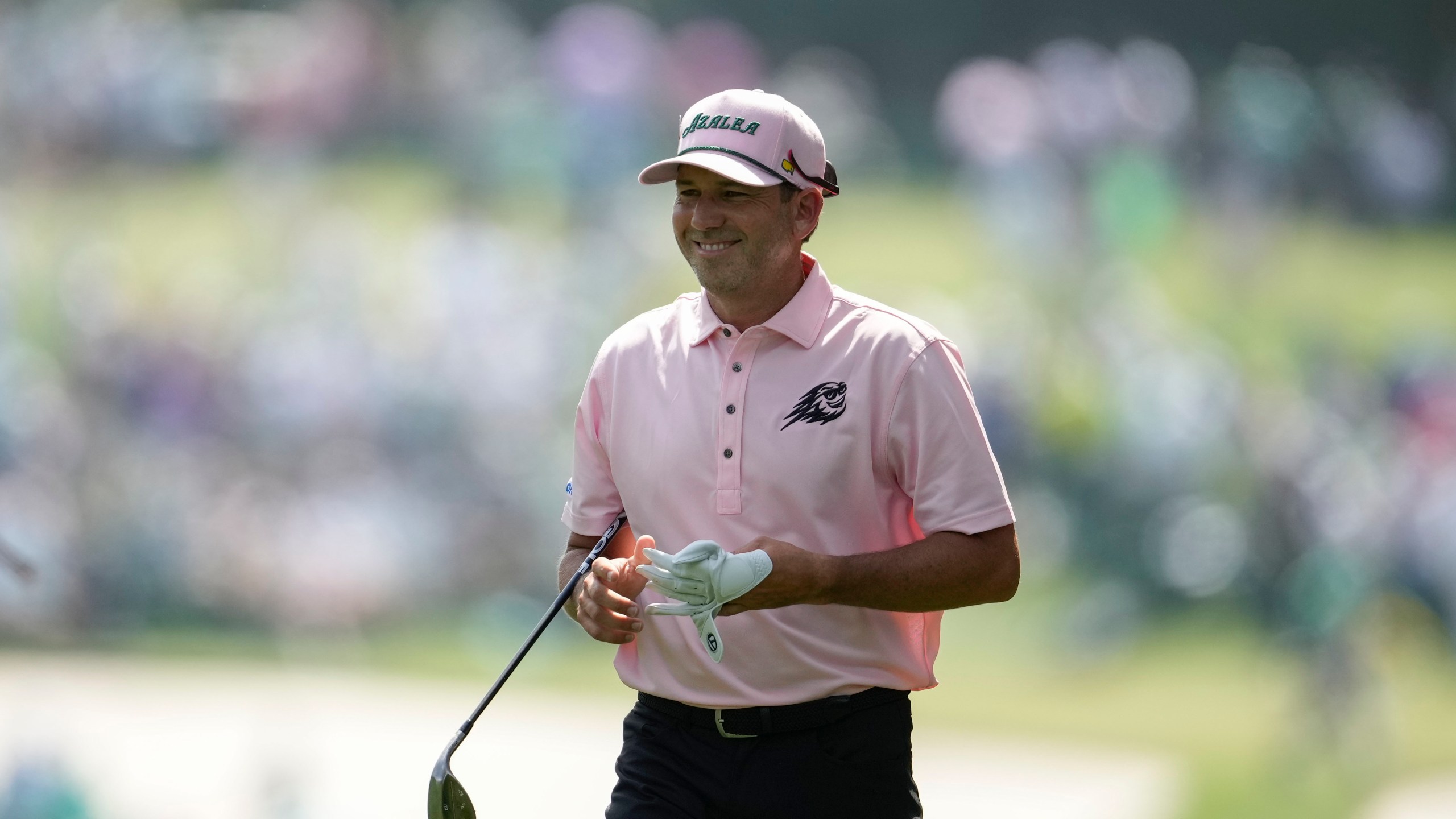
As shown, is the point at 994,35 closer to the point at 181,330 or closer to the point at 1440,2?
the point at 1440,2

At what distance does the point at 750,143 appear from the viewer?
2100 millimetres

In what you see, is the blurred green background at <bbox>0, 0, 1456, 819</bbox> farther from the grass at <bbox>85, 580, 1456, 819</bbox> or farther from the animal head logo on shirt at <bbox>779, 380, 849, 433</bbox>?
the animal head logo on shirt at <bbox>779, 380, 849, 433</bbox>

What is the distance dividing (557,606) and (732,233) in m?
0.56

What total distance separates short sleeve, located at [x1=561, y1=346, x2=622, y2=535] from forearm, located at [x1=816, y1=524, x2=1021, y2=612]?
1.41 ft

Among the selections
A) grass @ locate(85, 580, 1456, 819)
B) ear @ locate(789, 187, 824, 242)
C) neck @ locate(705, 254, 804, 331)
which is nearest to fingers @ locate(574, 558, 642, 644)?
neck @ locate(705, 254, 804, 331)

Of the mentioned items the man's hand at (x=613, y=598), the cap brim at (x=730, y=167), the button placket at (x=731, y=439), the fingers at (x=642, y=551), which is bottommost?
the man's hand at (x=613, y=598)

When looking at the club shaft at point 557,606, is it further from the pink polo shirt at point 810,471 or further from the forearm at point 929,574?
the forearm at point 929,574

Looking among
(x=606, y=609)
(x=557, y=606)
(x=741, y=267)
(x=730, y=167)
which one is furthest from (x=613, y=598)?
(x=730, y=167)

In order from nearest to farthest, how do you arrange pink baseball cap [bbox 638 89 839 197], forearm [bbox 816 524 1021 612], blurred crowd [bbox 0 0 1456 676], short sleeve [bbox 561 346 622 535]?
forearm [bbox 816 524 1021 612] < pink baseball cap [bbox 638 89 839 197] < short sleeve [bbox 561 346 622 535] < blurred crowd [bbox 0 0 1456 676]

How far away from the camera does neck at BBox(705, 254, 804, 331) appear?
212 centimetres

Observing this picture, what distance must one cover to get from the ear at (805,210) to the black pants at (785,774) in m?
0.66

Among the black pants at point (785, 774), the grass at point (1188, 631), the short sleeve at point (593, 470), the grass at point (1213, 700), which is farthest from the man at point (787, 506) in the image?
the grass at point (1188, 631)

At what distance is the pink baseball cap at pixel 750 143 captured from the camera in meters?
2.09

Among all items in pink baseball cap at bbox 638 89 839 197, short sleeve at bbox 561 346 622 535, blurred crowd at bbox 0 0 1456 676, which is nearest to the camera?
pink baseball cap at bbox 638 89 839 197
